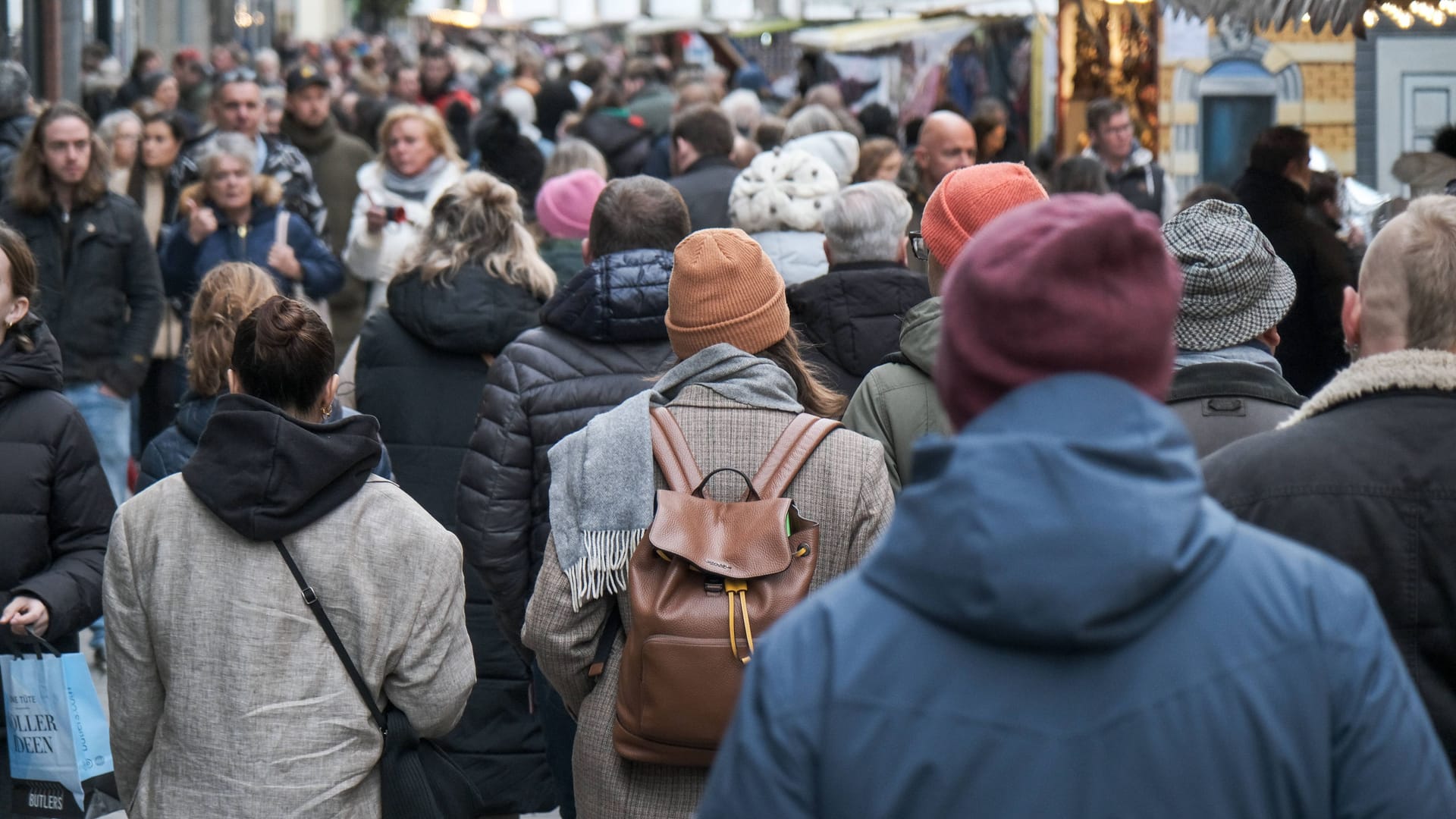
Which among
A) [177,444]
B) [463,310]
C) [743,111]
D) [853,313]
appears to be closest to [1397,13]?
[853,313]

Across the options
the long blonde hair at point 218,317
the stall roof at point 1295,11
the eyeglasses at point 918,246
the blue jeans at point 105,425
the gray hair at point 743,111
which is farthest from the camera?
the gray hair at point 743,111

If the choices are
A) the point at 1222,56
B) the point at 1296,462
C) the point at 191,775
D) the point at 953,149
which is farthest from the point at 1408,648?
the point at 1222,56

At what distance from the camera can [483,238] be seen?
17.2ft

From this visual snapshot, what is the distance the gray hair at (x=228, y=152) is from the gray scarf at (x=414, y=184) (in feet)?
2.03

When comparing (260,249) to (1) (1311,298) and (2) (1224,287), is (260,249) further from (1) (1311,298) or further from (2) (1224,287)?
(2) (1224,287)

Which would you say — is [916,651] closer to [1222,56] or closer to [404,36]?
[1222,56]

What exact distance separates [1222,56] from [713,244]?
9.05 metres

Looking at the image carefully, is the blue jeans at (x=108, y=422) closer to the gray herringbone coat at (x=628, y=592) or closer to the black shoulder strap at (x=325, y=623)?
the black shoulder strap at (x=325, y=623)

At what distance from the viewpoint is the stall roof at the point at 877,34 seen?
671 inches

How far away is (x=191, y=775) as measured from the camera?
10.8 feet

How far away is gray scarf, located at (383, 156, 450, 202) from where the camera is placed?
8.17 metres

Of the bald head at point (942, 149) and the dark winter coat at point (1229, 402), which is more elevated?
the bald head at point (942, 149)

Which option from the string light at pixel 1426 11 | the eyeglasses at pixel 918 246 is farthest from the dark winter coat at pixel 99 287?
the string light at pixel 1426 11

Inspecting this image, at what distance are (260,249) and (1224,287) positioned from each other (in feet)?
16.9
